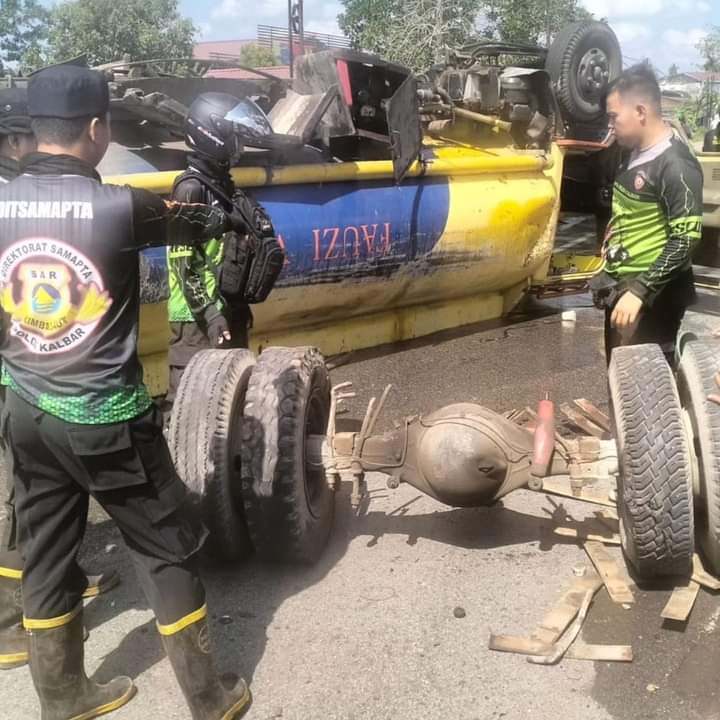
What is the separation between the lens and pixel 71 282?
7.13ft

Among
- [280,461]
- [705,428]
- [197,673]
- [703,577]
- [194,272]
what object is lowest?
[703,577]

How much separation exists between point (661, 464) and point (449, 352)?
3494 millimetres

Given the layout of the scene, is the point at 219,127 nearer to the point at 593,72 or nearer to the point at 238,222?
the point at 238,222

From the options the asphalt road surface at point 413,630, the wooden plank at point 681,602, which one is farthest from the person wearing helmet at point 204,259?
the wooden plank at point 681,602

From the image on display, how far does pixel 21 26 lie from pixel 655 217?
40117mm

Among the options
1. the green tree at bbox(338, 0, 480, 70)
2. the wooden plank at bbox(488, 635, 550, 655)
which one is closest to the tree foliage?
the green tree at bbox(338, 0, 480, 70)

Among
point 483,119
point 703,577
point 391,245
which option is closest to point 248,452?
point 703,577

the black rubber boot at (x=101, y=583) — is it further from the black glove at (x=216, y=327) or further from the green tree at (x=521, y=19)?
the green tree at (x=521, y=19)

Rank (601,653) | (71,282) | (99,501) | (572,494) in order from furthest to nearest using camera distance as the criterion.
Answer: (572,494) < (601,653) < (99,501) < (71,282)

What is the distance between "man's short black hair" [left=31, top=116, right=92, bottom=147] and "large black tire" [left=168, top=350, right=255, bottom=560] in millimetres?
1160

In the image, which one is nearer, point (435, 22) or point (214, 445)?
point (214, 445)

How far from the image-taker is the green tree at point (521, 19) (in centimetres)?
3369

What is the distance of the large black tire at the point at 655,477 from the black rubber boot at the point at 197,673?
4.76ft

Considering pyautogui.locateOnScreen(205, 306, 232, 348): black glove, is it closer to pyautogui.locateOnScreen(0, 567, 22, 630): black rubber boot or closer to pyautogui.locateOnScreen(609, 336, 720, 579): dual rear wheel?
pyautogui.locateOnScreen(0, 567, 22, 630): black rubber boot
